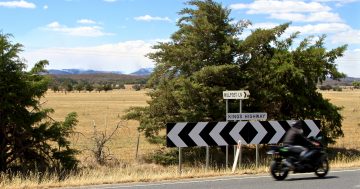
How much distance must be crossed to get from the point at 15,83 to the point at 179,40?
764 cm

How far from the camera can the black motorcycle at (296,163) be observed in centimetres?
1241

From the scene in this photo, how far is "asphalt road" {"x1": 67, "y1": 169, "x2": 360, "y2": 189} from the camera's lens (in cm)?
1119

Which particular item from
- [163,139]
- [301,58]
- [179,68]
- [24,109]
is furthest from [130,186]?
[301,58]

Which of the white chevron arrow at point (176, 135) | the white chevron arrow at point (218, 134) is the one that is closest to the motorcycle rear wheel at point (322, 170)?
the white chevron arrow at point (218, 134)

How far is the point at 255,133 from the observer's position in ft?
50.7

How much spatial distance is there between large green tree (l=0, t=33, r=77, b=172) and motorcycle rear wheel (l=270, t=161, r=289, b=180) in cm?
797

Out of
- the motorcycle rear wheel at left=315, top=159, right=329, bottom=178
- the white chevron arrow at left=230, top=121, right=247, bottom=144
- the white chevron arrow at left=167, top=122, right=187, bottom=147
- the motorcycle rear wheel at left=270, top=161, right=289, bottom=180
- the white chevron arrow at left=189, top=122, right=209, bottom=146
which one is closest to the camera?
the motorcycle rear wheel at left=270, top=161, right=289, bottom=180

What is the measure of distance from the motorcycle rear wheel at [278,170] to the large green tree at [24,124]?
7.97m

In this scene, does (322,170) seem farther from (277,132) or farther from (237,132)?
(237,132)

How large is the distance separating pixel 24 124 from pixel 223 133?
669 cm

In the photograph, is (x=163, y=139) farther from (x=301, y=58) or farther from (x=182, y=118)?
(x=301, y=58)

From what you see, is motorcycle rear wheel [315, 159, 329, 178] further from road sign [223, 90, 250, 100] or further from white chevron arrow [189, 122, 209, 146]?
white chevron arrow [189, 122, 209, 146]

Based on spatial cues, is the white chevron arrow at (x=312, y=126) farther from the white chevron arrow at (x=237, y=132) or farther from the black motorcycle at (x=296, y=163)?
the black motorcycle at (x=296, y=163)

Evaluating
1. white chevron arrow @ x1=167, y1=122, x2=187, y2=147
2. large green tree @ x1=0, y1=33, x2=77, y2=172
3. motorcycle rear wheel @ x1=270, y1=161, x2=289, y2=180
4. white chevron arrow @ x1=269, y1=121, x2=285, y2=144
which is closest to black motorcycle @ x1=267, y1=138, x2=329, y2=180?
motorcycle rear wheel @ x1=270, y1=161, x2=289, y2=180
